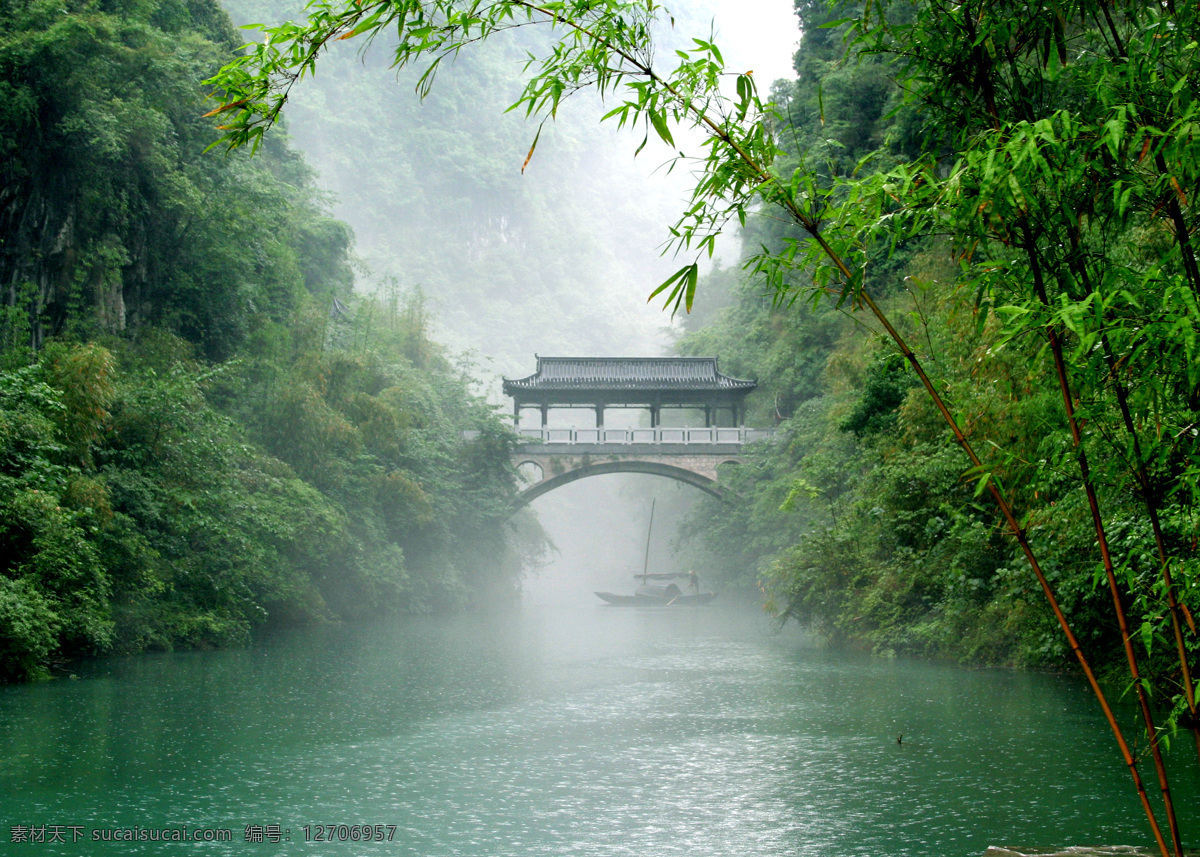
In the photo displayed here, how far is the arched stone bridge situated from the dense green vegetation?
542cm

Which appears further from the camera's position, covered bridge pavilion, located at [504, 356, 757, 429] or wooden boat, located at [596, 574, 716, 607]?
wooden boat, located at [596, 574, 716, 607]

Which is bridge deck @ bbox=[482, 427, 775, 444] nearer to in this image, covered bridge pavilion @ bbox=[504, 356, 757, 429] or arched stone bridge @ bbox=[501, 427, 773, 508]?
arched stone bridge @ bbox=[501, 427, 773, 508]

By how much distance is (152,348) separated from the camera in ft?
41.3

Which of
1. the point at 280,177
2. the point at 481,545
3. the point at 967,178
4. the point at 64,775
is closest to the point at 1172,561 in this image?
the point at 967,178

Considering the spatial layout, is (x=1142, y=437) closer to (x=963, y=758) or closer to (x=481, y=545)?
(x=963, y=758)

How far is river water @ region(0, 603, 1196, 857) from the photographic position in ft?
13.8

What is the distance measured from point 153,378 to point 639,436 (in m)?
13.1

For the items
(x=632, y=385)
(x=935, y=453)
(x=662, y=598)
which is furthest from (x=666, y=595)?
(x=935, y=453)

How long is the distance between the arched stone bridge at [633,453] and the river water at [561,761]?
473 inches

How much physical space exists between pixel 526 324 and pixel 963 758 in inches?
2099

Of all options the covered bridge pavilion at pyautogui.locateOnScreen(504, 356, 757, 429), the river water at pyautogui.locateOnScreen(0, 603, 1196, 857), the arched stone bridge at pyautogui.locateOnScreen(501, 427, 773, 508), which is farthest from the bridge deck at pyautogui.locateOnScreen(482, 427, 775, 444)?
the river water at pyautogui.locateOnScreen(0, 603, 1196, 857)

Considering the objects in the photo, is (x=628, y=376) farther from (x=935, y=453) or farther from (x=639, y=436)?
(x=935, y=453)

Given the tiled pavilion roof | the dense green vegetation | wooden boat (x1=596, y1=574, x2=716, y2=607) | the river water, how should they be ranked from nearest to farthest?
the river water, the dense green vegetation, the tiled pavilion roof, wooden boat (x1=596, y1=574, x2=716, y2=607)

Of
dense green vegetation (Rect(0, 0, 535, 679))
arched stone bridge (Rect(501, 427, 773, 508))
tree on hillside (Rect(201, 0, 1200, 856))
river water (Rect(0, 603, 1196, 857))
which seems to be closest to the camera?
tree on hillside (Rect(201, 0, 1200, 856))
